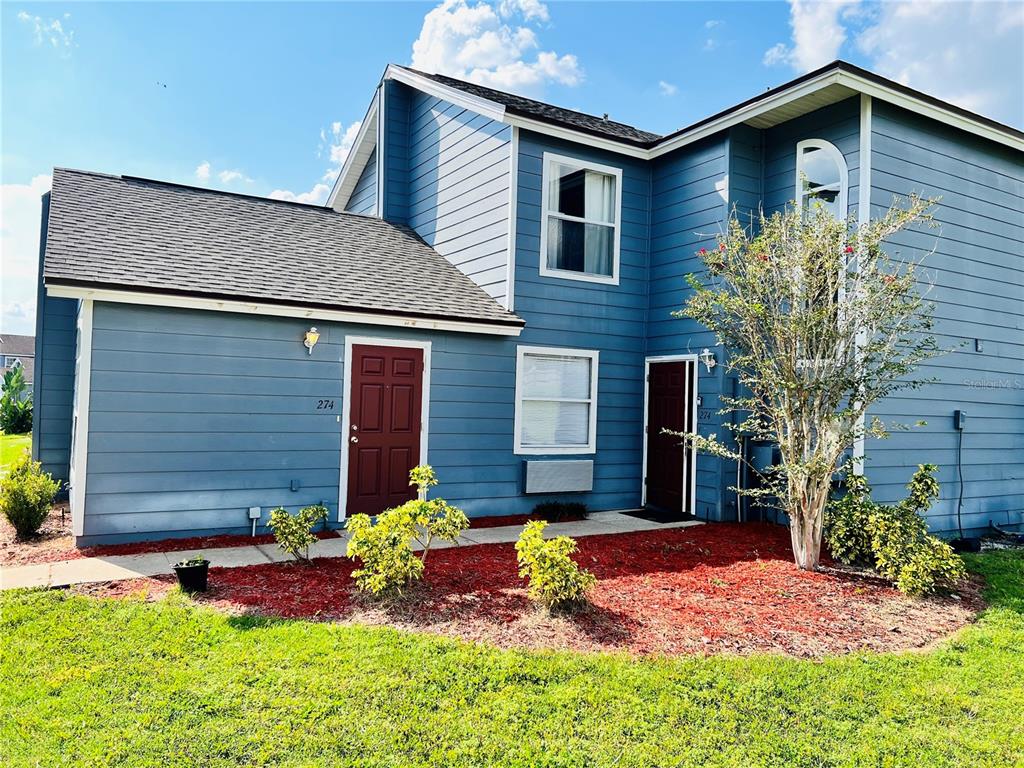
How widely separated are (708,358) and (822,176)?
8.71ft

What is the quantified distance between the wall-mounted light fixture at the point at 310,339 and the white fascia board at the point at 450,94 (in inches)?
150

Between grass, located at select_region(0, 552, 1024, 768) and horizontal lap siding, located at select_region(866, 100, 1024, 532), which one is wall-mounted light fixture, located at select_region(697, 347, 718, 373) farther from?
grass, located at select_region(0, 552, 1024, 768)

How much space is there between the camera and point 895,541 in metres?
5.83

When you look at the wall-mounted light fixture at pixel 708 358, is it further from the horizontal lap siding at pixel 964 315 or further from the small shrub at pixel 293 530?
the small shrub at pixel 293 530

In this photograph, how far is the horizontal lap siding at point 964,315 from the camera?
7859 mm

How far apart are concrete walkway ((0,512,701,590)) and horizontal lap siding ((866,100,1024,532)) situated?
11.7 ft

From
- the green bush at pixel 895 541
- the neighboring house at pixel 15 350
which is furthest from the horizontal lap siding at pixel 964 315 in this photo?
the neighboring house at pixel 15 350

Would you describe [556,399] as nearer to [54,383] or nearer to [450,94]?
[450,94]

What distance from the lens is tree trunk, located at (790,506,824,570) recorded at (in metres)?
6.12

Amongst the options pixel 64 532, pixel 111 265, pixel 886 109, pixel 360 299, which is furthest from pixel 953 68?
pixel 64 532

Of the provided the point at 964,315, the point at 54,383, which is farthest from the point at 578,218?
the point at 54,383

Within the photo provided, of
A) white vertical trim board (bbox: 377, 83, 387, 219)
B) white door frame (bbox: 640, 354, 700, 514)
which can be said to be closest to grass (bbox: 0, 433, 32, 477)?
white vertical trim board (bbox: 377, 83, 387, 219)

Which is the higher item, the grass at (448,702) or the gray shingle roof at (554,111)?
the gray shingle roof at (554,111)

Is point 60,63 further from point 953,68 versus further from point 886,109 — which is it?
point 953,68
